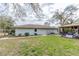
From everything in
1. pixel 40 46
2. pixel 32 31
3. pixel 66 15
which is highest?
pixel 66 15

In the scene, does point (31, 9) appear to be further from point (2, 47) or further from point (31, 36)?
point (2, 47)

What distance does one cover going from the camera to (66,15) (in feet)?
8.30

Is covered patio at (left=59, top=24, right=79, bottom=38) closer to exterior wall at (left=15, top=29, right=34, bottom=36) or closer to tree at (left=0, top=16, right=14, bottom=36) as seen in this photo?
exterior wall at (left=15, top=29, right=34, bottom=36)

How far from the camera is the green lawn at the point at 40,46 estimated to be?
249 cm

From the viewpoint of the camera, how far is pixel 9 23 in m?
2.52

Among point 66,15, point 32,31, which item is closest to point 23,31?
point 32,31

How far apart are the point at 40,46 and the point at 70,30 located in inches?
15.3

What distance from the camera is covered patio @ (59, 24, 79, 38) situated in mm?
2521

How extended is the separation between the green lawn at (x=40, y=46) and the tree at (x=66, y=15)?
0.22m

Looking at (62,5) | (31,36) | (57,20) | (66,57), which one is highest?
(62,5)

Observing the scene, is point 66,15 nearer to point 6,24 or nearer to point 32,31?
point 32,31

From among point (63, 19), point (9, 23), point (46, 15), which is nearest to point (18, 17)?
point (9, 23)

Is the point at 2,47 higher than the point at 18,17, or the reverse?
the point at 18,17

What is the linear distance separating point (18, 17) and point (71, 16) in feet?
1.98
